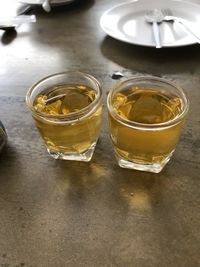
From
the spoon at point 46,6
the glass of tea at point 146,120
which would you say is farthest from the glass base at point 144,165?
the spoon at point 46,6

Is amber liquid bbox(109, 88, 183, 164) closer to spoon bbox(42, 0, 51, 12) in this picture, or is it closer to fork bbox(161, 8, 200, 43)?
fork bbox(161, 8, 200, 43)

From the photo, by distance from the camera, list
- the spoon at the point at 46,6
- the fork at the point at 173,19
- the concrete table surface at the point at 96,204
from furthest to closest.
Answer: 1. the spoon at the point at 46,6
2. the fork at the point at 173,19
3. the concrete table surface at the point at 96,204

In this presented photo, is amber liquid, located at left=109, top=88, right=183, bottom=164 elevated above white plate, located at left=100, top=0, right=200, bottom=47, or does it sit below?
above

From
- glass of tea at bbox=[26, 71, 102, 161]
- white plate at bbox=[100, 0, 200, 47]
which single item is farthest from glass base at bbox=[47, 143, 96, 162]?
white plate at bbox=[100, 0, 200, 47]

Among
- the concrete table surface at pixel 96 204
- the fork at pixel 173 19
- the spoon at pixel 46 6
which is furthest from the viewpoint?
the spoon at pixel 46 6

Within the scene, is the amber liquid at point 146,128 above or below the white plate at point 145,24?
above

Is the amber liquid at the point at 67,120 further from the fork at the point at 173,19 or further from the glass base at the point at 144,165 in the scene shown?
the fork at the point at 173,19

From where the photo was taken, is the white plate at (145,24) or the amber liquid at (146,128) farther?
the white plate at (145,24)

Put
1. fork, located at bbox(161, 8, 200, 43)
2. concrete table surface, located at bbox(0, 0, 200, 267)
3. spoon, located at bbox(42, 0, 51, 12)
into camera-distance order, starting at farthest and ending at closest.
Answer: spoon, located at bbox(42, 0, 51, 12) → fork, located at bbox(161, 8, 200, 43) → concrete table surface, located at bbox(0, 0, 200, 267)
